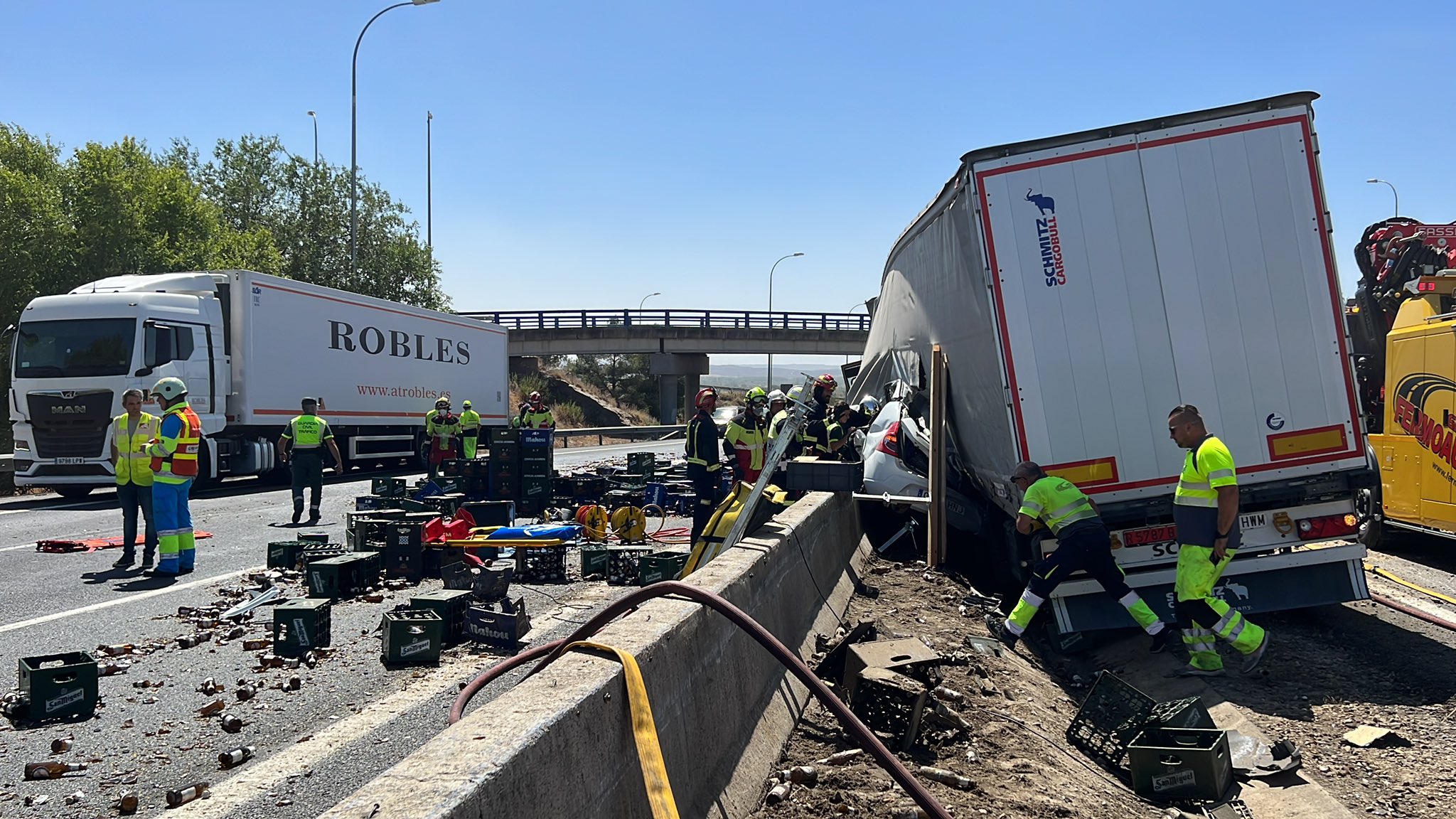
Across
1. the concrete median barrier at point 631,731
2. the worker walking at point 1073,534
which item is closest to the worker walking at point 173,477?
the concrete median barrier at point 631,731

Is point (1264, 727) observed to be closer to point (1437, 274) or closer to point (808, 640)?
point (808, 640)

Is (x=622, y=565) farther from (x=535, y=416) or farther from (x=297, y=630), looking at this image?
(x=535, y=416)

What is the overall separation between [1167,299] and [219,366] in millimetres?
16970

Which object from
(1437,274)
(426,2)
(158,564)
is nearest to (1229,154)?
(1437,274)

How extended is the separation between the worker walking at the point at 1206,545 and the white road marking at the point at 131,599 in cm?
791

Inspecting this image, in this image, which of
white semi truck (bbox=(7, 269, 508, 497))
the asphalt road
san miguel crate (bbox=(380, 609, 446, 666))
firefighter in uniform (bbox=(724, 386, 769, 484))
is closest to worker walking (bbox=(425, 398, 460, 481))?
white semi truck (bbox=(7, 269, 508, 497))

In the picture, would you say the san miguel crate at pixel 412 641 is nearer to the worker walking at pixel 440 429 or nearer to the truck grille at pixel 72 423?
the worker walking at pixel 440 429

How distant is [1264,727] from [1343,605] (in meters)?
3.36

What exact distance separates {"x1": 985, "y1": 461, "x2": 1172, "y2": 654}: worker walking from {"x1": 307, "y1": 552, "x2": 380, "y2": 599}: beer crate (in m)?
5.39

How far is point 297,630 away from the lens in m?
6.54

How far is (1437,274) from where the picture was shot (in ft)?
33.3

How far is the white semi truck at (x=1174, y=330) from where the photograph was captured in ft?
22.3

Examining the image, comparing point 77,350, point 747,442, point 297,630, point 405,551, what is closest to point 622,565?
point 405,551

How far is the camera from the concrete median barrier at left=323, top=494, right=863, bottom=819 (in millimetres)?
2369
